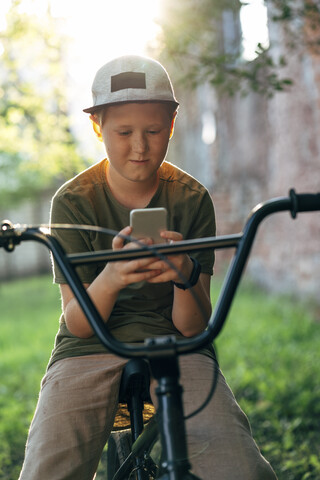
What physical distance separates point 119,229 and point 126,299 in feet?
0.69

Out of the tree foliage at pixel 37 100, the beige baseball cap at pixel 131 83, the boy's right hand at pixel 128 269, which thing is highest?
the tree foliage at pixel 37 100

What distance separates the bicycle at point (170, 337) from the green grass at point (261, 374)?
90.0 inches

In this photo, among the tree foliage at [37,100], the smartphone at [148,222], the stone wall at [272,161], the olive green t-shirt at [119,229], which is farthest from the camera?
the stone wall at [272,161]

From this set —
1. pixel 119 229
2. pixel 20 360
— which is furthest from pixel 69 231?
pixel 20 360

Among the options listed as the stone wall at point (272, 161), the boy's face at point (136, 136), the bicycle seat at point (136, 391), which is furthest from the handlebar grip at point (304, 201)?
the stone wall at point (272, 161)

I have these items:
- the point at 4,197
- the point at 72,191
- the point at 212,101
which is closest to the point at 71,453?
the point at 72,191

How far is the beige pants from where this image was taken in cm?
171

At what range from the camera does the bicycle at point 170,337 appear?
4.44ft

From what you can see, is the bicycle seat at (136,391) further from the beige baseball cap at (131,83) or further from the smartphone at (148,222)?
the beige baseball cap at (131,83)

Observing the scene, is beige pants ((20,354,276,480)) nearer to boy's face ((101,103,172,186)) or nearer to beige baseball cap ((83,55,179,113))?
boy's face ((101,103,172,186))

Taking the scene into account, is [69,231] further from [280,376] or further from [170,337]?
[280,376]

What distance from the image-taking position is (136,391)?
196cm

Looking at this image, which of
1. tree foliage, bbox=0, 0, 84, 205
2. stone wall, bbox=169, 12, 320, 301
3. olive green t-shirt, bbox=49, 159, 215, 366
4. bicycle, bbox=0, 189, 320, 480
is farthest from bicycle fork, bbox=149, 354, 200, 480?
tree foliage, bbox=0, 0, 84, 205

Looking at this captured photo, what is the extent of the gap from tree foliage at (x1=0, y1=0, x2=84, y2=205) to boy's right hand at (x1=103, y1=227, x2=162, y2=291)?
3683mm
